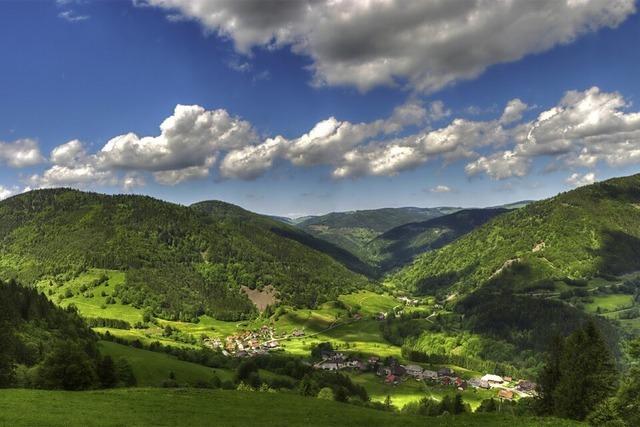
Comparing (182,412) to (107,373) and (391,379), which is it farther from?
(391,379)

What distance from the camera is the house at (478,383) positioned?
18621 centimetres

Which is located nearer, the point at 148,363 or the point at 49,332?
the point at 49,332

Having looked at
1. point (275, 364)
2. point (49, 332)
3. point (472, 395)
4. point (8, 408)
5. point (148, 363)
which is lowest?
point (472, 395)

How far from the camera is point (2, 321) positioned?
73500 mm

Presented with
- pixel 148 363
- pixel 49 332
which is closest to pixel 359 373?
pixel 148 363

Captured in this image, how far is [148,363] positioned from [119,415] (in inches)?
3968

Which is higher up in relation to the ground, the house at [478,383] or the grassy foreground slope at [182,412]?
the grassy foreground slope at [182,412]

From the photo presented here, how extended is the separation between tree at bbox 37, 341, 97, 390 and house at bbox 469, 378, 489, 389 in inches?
6467

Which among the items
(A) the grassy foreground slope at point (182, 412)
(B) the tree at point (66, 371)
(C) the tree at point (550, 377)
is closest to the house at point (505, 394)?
(C) the tree at point (550, 377)

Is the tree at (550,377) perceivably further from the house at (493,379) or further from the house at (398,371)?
the house at (493,379)

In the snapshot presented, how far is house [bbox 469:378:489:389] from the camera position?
186 meters

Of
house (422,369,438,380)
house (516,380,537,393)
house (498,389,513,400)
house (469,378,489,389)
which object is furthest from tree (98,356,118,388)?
house (516,380,537,393)

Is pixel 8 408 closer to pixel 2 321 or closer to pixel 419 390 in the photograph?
pixel 2 321

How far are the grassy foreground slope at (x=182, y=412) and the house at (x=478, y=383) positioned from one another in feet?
488
